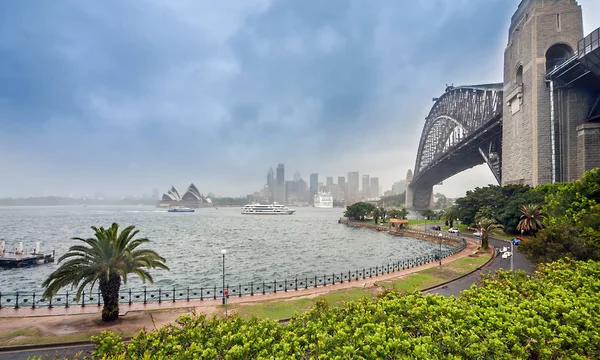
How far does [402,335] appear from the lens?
26.8 ft

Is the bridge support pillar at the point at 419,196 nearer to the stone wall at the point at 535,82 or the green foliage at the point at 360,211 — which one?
the green foliage at the point at 360,211

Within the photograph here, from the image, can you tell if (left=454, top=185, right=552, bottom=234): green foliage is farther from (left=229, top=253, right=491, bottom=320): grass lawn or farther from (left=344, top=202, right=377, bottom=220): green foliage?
(left=344, top=202, right=377, bottom=220): green foliage

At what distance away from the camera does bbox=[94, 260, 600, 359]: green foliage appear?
7.48 meters

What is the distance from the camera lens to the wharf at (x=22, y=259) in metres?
40.8

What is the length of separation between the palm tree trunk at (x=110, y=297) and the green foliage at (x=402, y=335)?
9.60m

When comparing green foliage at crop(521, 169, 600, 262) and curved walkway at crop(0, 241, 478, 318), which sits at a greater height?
green foliage at crop(521, 169, 600, 262)

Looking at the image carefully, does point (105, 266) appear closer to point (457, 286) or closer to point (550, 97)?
point (457, 286)

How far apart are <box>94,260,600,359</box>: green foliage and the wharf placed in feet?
153

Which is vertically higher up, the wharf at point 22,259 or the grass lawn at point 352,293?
the grass lawn at point 352,293

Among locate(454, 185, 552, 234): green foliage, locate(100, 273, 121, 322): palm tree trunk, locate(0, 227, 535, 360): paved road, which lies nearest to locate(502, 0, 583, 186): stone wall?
locate(454, 185, 552, 234): green foliage

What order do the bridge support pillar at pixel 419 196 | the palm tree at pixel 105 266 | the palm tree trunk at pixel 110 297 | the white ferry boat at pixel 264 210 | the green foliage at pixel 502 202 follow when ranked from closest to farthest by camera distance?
the palm tree at pixel 105 266, the palm tree trunk at pixel 110 297, the green foliage at pixel 502 202, the bridge support pillar at pixel 419 196, the white ferry boat at pixel 264 210

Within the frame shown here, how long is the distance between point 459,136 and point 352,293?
112403 millimetres

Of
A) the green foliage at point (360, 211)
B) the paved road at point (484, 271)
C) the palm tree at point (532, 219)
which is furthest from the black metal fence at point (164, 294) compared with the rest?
the green foliage at point (360, 211)

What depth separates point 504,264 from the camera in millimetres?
31094
